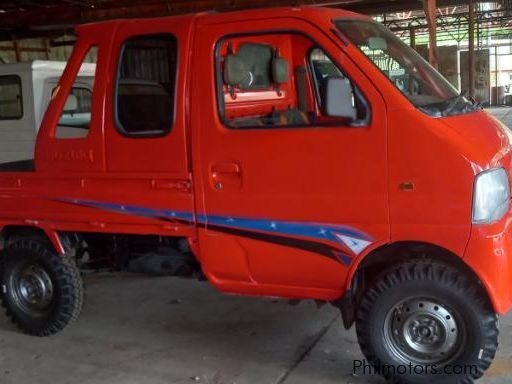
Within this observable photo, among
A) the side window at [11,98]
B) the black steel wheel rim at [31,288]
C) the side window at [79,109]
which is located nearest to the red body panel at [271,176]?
the side window at [79,109]

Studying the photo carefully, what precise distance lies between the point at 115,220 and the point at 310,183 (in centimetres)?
137

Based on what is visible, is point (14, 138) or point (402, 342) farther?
point (14, 138)

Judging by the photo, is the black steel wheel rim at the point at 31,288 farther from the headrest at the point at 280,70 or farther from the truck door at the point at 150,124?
the headrest at the point at 280,70

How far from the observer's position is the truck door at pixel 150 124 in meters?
3.77

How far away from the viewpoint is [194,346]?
4.43m

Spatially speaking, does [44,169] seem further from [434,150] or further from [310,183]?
[434,150]

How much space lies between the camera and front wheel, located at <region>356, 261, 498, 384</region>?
335 centimetres

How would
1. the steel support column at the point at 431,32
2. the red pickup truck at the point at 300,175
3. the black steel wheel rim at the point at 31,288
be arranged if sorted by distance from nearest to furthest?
the red pickup truck at the point at 300,175 < the black steel wheel rim at the point at 31,288 < the steel support column at the point at 431,32

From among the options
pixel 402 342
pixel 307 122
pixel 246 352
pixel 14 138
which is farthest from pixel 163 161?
pixel 14 138

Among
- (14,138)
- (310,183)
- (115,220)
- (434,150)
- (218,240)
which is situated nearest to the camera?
(434,150)

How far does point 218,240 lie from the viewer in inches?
149

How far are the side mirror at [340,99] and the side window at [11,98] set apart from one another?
21.2 ft

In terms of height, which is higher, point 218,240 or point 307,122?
point 307,122

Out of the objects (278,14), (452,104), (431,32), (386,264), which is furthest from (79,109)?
(431,32)
